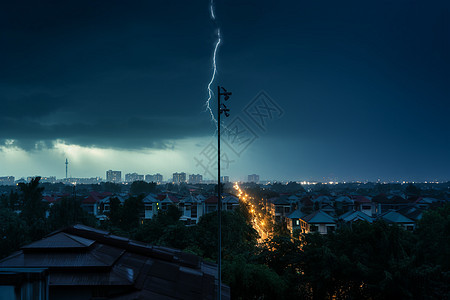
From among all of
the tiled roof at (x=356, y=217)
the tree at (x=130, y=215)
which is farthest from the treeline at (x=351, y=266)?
the tree at (x=130, y=215)

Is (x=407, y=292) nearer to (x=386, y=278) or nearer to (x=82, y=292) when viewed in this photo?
(x=386, y=278)

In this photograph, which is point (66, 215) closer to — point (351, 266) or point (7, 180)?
point (351, 266)

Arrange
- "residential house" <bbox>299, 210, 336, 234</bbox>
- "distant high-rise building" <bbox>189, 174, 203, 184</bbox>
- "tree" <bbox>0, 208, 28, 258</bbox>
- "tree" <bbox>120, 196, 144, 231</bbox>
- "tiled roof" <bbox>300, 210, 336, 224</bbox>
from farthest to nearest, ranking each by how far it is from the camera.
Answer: "distant high-rise building" <bbox>189, 174, 203, 184</bbox>, "tree" <bbox>120, 196, 144, 231</bbox>, "tiled roof" <bbox>300, 210, 336, 224</bbox>, "residential house" <bbox>299, 210, 336, 234</bbox>, "tree" <bbox>0, 208, 28, 258</bbox>

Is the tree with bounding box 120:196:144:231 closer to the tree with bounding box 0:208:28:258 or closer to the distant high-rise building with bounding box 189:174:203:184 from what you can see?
the tree with bounding box 0:208:28:258

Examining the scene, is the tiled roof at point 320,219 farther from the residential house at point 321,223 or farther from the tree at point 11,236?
the tree at point 11,236

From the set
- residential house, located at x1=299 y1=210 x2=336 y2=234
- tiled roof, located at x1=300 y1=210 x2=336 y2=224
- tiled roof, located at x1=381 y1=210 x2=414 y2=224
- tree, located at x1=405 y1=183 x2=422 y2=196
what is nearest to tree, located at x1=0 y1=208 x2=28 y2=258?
residential house, located at x1=299 y1=210 x2=336 y2=234

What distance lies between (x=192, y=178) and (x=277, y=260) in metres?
166

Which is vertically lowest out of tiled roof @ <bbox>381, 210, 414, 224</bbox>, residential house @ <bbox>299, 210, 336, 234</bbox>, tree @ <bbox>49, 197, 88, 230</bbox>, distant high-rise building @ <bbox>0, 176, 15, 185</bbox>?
distant high-rise building @ <bbox>0, 176, 15, 185</bbox>

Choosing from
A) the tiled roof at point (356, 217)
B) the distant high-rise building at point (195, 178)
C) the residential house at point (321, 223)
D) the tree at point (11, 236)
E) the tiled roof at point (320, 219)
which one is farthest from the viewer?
the distant high-rise building at point (195, 178)

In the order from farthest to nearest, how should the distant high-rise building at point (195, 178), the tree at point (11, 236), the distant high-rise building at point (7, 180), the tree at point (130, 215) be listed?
1. the distant high-rise building at point (7, 180)
2. the distant high-rise building at point (195, 178)
3. the tree at point (130, 215)
4. the tree at point (11, 236)

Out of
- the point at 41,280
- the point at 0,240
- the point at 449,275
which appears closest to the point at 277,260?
the point at 449,275

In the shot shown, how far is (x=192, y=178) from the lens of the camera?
177 metres

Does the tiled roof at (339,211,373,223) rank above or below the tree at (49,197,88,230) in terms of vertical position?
below

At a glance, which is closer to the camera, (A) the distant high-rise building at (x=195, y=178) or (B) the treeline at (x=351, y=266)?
(B) the treeline at (x=351, y=266)
